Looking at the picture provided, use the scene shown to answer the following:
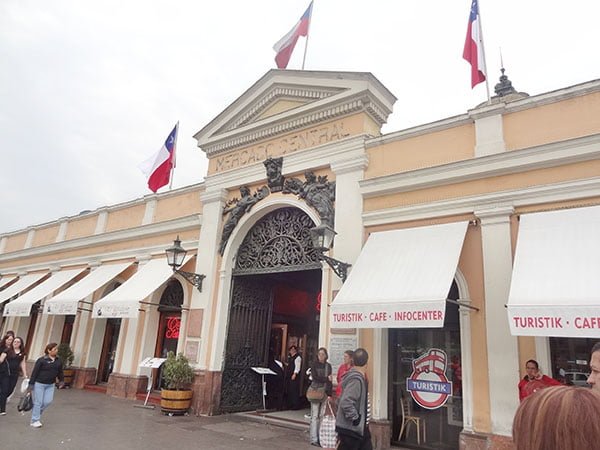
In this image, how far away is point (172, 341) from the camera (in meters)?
11.9

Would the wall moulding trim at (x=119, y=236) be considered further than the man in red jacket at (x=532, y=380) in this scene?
Yes

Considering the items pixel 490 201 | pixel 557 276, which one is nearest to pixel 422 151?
pixel 490 201

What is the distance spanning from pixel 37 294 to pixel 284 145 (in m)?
10.1

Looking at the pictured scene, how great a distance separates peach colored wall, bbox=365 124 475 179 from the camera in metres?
7.82

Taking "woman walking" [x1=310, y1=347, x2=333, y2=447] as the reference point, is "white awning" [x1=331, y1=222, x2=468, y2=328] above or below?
above

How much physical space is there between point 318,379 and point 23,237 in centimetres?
1754

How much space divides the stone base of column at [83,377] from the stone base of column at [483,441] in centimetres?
1132

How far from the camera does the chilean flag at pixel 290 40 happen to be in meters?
10.9

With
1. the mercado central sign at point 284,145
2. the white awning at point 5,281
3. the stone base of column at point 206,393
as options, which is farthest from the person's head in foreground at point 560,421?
the white awning at point 5,281

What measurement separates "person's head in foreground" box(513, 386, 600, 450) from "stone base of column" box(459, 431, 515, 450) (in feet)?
19.3

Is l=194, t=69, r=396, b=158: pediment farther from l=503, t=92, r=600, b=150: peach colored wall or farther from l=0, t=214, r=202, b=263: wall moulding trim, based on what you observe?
l=503, t=92, r=600, b=150: peach colored wall

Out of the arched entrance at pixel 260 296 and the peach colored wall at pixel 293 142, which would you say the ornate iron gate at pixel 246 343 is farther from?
the peach colored wall at pixel 293 142

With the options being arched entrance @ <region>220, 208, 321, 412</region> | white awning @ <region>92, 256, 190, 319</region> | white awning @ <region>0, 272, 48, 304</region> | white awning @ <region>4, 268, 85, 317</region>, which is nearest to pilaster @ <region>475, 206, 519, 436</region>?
arched entrance @ <region>220, 208, 321, 412</region>

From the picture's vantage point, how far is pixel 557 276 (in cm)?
553
